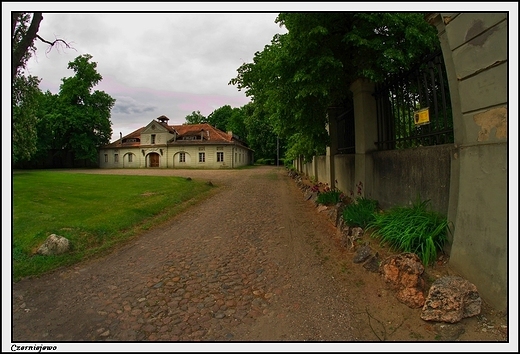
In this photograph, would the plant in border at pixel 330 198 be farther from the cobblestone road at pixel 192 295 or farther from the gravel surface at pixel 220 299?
the gravel surface at pixel 220 299

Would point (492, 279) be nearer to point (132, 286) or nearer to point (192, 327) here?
point (192, 327)

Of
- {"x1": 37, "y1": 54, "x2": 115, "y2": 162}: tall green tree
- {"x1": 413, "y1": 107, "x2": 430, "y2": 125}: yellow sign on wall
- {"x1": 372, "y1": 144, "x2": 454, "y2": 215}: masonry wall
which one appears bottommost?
{"x1": 372, "y1": 144, "x2": 454, "y2": 215}: masonry wall

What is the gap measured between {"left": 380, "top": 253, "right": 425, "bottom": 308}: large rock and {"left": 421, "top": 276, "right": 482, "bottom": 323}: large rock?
0.19m

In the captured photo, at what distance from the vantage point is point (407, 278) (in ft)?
9.93

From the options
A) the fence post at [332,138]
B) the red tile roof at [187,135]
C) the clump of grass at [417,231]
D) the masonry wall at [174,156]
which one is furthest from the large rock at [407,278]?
the red tile roof at [187,135]

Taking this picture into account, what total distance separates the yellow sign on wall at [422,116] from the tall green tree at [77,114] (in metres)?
47.0

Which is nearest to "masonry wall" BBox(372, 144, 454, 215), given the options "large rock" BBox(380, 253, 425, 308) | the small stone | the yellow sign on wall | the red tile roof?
the yellow sign on wall

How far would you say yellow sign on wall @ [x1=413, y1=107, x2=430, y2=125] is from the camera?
442cm

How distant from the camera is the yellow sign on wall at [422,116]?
442 centimetres

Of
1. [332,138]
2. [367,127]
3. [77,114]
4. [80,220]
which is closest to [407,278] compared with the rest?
[367,127]

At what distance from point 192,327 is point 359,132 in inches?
226

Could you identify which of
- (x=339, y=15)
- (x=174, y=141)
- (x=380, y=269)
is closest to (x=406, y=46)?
(x=339, y=15)

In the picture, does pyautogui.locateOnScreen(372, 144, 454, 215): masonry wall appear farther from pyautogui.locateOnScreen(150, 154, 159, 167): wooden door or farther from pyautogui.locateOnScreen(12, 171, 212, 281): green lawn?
pyautogui.locateOnScreen(150, 154, 159, 167): wooden door

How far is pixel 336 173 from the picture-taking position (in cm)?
1022
